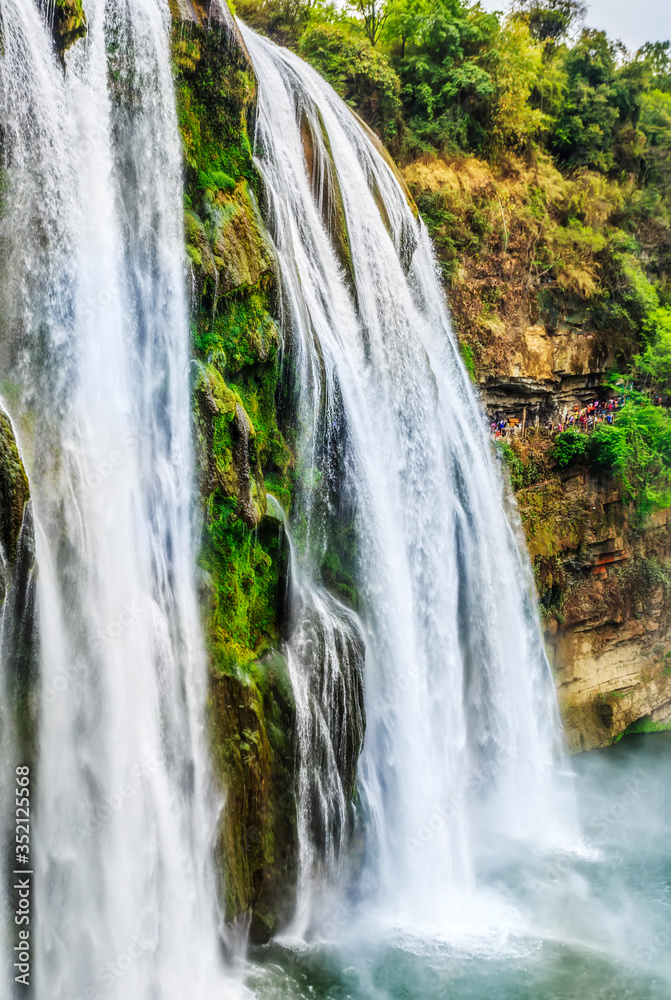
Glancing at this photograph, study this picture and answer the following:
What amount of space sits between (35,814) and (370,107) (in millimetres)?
13181

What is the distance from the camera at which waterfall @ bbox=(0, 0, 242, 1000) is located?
17.0 ft

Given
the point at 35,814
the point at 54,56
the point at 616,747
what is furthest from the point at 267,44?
the point at 616,747

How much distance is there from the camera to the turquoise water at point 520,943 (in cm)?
657

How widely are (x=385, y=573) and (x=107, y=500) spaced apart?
3.73 metres

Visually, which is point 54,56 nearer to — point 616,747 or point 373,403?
point 373,403

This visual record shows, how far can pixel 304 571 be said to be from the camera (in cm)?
782

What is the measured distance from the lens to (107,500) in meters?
5.65

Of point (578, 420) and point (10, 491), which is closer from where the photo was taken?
point (10, 491)

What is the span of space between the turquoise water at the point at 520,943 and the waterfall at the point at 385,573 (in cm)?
26

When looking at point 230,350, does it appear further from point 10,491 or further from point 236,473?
point 10,491

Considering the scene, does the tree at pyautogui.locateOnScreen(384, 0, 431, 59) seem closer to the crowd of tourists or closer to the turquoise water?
the crowd of tourists

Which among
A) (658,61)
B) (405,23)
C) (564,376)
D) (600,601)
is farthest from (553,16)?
(600,601)

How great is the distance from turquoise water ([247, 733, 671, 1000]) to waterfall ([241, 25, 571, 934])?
10.3 inches

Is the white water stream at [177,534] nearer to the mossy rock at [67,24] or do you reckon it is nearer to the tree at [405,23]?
the mossy rock at [67,24]
